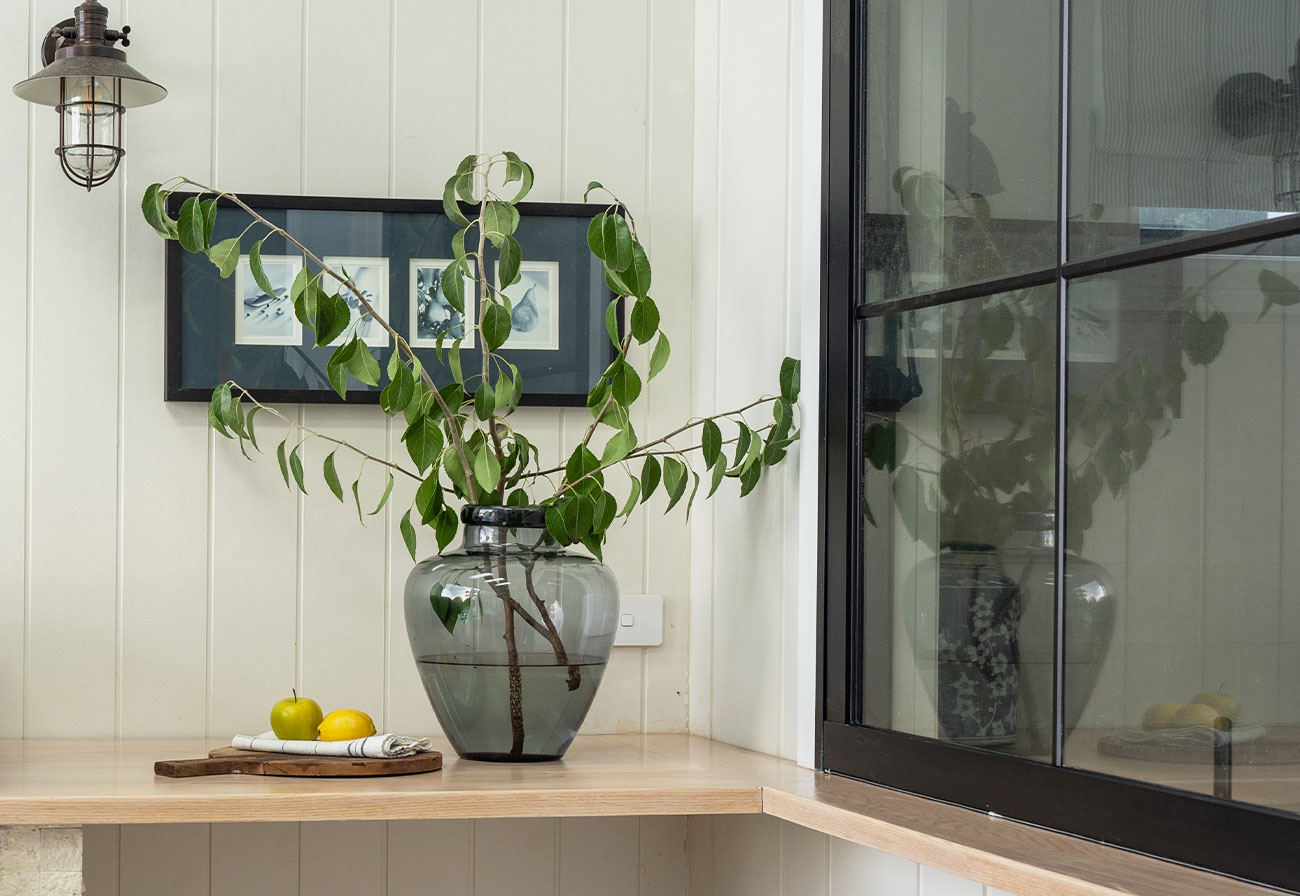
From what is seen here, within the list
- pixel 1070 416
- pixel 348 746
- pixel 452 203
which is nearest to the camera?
pixel 1070 416

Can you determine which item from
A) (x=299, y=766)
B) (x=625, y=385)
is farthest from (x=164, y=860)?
(x=625, y=385)

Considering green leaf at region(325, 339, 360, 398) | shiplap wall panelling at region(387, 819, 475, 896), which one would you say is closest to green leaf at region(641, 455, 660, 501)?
green leaf at region(325, 339, 360, 398)

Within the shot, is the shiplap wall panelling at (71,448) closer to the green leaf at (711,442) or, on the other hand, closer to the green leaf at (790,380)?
the green leaf at (711,442)

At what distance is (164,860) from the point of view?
73.1 inches

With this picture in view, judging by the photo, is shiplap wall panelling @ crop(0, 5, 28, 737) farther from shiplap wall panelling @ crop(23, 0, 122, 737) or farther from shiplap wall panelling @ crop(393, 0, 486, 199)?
shiplap wall panelling @ crop(393, 0, 486, 199)

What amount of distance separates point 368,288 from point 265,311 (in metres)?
0.16

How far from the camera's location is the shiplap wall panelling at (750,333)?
1.72m

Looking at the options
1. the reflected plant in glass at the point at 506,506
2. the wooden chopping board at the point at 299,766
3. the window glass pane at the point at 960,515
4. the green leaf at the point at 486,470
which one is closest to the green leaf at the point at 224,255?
the reflected plant in glass at the point at 506,506

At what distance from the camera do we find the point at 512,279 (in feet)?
5.34

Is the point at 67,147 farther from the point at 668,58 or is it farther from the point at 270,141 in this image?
the point at 668,58

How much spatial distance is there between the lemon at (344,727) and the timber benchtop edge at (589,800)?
10 cm

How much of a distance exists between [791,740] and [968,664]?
0.42 metres

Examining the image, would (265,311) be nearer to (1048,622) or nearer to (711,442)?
(711,442)

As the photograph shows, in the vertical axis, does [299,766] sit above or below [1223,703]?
below
